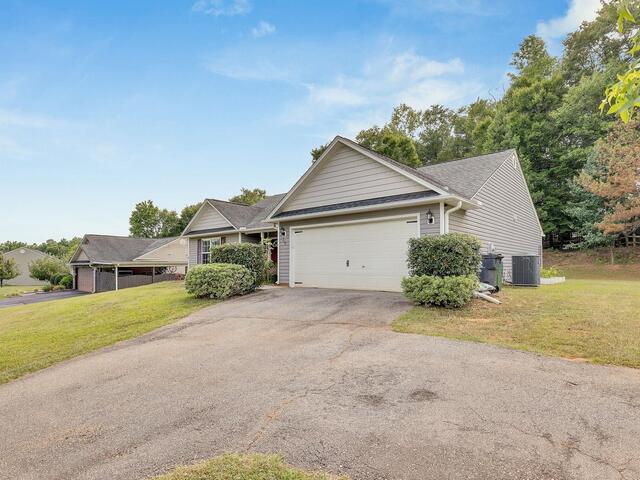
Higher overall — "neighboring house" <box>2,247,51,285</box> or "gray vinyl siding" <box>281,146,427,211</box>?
"gray vinyl siding" <box>281,146,427,211</box>

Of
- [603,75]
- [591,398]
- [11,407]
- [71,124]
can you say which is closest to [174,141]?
[71,124]

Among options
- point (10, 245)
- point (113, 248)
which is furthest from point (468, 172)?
point (10, 245)

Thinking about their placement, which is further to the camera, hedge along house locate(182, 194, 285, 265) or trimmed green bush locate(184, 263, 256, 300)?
hedge along house locate(182, 194, 285, 265)

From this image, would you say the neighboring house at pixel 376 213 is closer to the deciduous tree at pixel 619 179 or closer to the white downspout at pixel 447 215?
the white downspout at pixel 447 215

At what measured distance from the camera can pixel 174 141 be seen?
16.8 m

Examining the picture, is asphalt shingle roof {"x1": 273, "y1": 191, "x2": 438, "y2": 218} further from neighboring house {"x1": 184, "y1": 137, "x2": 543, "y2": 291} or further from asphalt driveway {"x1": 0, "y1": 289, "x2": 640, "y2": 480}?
asphalt driveway {"x1": 0, "y1": 289, "x2": 640, "y2": 480}

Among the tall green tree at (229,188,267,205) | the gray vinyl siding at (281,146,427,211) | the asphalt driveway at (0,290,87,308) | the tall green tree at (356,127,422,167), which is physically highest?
the tall green tree at (356,127,422,167)

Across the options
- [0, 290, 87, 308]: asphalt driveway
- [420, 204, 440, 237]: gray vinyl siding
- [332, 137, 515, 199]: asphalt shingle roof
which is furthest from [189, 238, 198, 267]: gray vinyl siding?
[420, 204, 440, 237]: gray vinyl siding

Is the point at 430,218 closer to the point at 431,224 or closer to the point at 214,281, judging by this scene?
the point at 431,224

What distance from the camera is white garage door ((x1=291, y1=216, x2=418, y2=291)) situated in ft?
34.5

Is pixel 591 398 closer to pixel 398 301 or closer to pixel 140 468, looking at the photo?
pixel 140 468

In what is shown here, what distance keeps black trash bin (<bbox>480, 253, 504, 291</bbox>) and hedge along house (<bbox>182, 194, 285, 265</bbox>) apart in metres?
9.31

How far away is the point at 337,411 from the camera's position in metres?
3.32

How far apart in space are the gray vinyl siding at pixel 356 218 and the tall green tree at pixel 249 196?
95.3 ft
